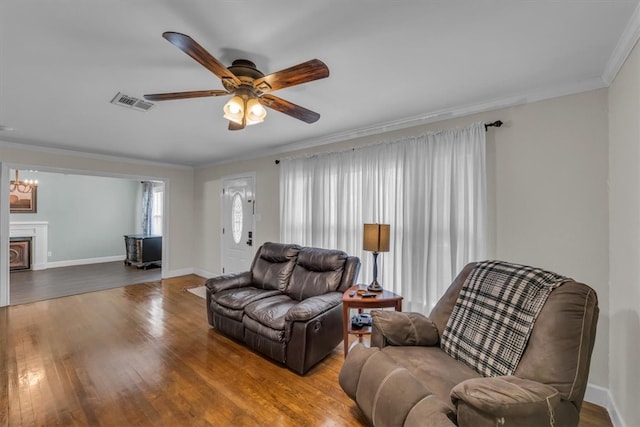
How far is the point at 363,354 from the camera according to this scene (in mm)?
1779

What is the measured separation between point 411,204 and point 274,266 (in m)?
1.80

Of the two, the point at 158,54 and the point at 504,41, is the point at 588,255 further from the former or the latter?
the point at 158,54

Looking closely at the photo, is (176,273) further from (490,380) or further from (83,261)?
(490,380)

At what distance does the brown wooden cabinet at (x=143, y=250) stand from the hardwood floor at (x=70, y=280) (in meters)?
0.22

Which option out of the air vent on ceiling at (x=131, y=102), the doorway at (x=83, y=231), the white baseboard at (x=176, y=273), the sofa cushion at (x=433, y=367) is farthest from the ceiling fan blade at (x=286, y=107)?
the white baseboard at (x=176, y=273)

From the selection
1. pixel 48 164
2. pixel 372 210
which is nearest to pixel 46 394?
pixel 372 210

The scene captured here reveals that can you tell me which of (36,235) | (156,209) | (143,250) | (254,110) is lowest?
(143,250)

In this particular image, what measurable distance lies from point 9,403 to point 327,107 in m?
3.44

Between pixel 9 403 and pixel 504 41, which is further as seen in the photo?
pixel 9 403

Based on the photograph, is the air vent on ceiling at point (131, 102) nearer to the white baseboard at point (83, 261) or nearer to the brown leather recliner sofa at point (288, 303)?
the brown leather recliner sofa at point (288, 303)

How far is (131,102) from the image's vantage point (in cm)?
260

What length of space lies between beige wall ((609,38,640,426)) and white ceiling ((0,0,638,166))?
10.9 inches

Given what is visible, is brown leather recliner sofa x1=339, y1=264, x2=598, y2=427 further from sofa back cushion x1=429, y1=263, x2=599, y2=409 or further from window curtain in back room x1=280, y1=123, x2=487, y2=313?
window curtain in back room x1=280, y1=123, x2=487, y2=313

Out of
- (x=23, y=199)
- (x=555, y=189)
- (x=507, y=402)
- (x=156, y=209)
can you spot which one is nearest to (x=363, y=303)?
(x=507, y=402)
